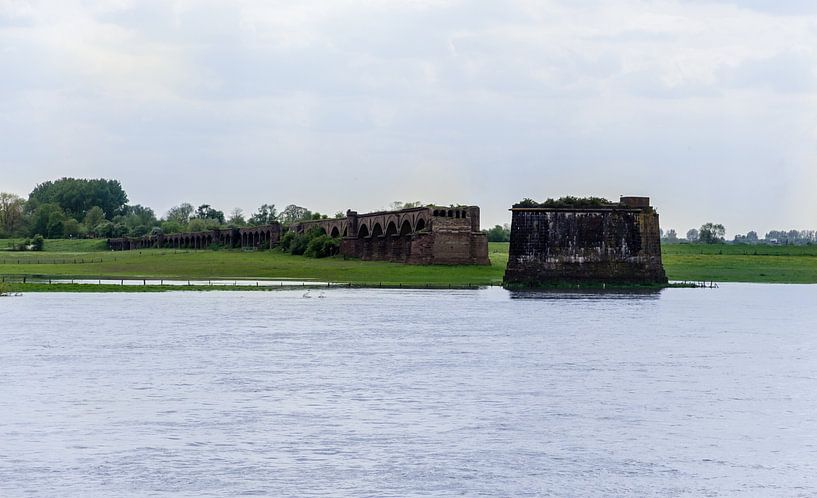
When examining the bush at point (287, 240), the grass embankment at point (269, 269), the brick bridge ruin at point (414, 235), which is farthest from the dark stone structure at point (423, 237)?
the bush at point (287, 240)

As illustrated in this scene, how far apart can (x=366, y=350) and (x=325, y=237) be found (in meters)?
101

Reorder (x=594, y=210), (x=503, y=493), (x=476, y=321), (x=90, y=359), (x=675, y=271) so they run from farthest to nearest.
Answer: (x=675, y=271) → (x=594, y=210) → (x=476, y=321) → (x=90, y=359) → (x=503, y=493)

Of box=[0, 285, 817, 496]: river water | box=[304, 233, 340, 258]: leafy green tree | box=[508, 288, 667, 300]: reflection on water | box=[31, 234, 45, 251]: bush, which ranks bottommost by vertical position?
box=[0, 285, 817, 496]: river water

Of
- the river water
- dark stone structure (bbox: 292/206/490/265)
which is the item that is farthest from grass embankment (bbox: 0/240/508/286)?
the river water

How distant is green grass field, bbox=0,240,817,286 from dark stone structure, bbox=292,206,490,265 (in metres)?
1.62

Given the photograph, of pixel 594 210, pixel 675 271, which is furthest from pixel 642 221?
pixel 675 271

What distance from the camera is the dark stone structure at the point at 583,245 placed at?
9731 cm

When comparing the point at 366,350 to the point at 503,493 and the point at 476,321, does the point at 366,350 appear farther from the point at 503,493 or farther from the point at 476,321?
the point at 503,493

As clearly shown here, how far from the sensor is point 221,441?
2812 centimetres

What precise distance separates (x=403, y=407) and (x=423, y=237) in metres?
86.3

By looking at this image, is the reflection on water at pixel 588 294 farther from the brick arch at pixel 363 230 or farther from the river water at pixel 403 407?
the brick arch at pixel 363 230

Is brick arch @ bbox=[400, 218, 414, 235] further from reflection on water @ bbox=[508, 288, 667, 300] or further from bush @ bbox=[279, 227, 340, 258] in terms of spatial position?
reflection on water @ bbox=[508, 288, 667, 300]

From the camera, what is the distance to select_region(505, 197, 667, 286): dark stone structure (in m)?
97.3

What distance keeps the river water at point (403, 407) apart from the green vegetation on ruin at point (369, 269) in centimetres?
4939
